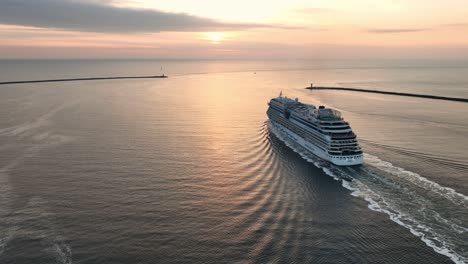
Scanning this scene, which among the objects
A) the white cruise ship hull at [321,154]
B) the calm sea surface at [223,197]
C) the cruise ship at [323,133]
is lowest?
the calm sea surface at [223,197]

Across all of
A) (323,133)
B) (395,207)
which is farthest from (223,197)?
(323,133)

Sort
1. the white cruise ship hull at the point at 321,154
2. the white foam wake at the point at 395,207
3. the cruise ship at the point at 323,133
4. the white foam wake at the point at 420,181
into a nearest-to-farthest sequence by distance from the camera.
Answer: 1. the white foam wake at the point at 395,207
2. the white foam wake at the point at 420,181
3. the white cruise ship hull at the point at 321,154
4. the cruise ship at the point at 323,133

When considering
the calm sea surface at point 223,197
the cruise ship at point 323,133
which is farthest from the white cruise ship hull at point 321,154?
the calm sea surface at point 223,197

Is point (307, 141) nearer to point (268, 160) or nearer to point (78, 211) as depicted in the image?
point (268, 160)

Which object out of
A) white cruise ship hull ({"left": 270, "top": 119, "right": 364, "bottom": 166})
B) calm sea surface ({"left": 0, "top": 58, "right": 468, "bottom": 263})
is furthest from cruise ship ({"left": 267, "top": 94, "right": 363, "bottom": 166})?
calm sea surface ({"left": 0, "top": 58, "right": 468, "bottom": 263})

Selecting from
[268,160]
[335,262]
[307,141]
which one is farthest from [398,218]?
[307,141]

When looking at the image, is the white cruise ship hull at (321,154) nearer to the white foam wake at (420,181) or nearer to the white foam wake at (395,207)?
the white foam wake at (395,207)

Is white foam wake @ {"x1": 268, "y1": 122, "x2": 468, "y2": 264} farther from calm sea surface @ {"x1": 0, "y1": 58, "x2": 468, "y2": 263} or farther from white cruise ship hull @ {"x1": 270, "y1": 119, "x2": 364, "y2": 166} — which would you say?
white cruise ship hull @ {"x1": 270, "y1": 119, "x2": 364, "y2": 166}
